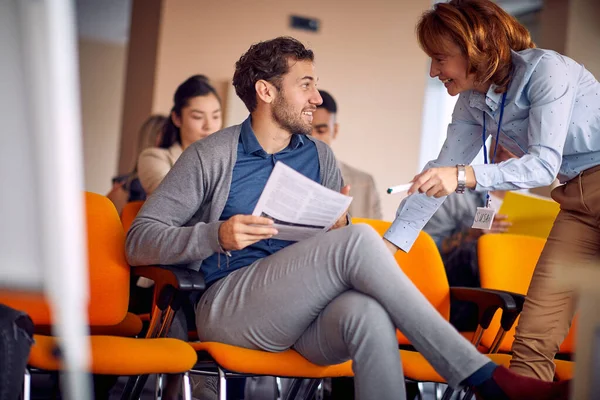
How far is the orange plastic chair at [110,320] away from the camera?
1.91 m

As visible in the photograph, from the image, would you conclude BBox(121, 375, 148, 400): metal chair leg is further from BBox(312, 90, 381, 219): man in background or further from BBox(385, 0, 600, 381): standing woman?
BBox(312, 90, 381, 219): man in background

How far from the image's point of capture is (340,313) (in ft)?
6.70

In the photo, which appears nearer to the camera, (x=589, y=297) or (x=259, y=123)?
(x=589, y=297)

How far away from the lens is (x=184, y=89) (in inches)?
162

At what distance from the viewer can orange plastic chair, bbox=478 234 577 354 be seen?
2.98 m

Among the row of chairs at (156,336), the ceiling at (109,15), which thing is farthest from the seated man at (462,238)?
the ceiling at (109,15)

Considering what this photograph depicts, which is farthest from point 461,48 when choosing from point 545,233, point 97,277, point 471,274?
point 471,274

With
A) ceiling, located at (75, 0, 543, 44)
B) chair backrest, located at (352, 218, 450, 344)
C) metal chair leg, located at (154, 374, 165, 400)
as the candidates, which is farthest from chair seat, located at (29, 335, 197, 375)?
ceiling, located at (75, 0, 543, 44)

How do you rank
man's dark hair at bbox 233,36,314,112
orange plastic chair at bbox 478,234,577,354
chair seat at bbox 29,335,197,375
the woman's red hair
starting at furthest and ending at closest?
orange plastic chair at bbox 478,234,577,354 < man's dark hair at bbox 233,36,314,112 < the woman's red hair < chair seat at bbox 29,335,197,375

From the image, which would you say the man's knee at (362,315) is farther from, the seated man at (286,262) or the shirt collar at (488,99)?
the shirt collar at (488,99)

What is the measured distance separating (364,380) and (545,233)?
1.94m

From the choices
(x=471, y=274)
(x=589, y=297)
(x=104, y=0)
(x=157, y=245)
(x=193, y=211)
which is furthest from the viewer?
(x=104, y=0)

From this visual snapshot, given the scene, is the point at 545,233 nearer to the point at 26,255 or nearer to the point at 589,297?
the point at 589,297

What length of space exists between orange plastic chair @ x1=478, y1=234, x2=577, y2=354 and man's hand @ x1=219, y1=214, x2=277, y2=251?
1.24m
